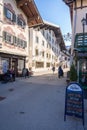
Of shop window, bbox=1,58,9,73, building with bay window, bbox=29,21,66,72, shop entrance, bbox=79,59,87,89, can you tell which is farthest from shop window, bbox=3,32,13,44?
shop entrance, bbox=79,59,87,89

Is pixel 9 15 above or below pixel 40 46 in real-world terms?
above

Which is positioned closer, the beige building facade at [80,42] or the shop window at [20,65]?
the beige building facade at [80,42]

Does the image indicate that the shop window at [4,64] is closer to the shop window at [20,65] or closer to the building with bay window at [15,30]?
the building with bay window at [15,30]

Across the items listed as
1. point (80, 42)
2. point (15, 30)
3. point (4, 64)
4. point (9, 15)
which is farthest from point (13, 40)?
point (80, 42)

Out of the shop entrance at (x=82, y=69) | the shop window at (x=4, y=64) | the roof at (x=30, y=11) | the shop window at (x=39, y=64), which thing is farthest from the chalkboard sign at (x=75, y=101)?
the shop window at (x=39, y=64)

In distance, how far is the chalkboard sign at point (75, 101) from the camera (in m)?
6.56

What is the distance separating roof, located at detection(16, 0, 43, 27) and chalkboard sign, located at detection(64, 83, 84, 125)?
63.3ft

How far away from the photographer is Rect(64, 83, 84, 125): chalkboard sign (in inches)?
258

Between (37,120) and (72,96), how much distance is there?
155 cm

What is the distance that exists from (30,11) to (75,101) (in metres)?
21.7

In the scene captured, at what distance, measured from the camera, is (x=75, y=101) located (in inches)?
261

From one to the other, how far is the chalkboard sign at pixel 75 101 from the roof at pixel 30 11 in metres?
19.3

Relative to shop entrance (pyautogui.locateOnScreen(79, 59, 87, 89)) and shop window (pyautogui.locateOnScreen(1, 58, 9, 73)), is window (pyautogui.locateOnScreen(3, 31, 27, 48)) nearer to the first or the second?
shop window (pyautogui.locateOnScreen(1, 58, 9, 73))

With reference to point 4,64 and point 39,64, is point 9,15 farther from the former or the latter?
point 39,64
